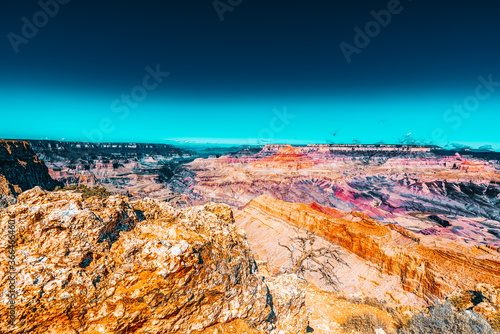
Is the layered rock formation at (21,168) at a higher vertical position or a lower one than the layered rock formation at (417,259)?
higher

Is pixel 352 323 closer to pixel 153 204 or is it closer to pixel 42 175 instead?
pixel 153 204

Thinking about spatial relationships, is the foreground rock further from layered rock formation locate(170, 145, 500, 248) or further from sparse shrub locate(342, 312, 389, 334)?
layered rock formation locate(170, 145, 500, 248)

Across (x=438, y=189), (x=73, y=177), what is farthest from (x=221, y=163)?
(x=438, y=189)

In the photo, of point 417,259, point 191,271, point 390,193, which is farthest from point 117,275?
point 390,193

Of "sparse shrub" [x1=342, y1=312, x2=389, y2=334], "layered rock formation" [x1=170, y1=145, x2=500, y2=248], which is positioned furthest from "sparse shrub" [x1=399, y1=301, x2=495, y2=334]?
"layered rock formation" [x1=170, y1=145, x2=500, y2=248]

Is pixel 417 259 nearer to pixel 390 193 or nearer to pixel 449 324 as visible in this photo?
pixel 449 324

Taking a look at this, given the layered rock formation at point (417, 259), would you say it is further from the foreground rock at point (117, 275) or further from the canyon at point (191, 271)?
the foreground rock at point (117, 275)

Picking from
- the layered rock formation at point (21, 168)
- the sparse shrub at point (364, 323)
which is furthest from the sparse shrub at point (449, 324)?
the layered rock formation at point (21, 168)
